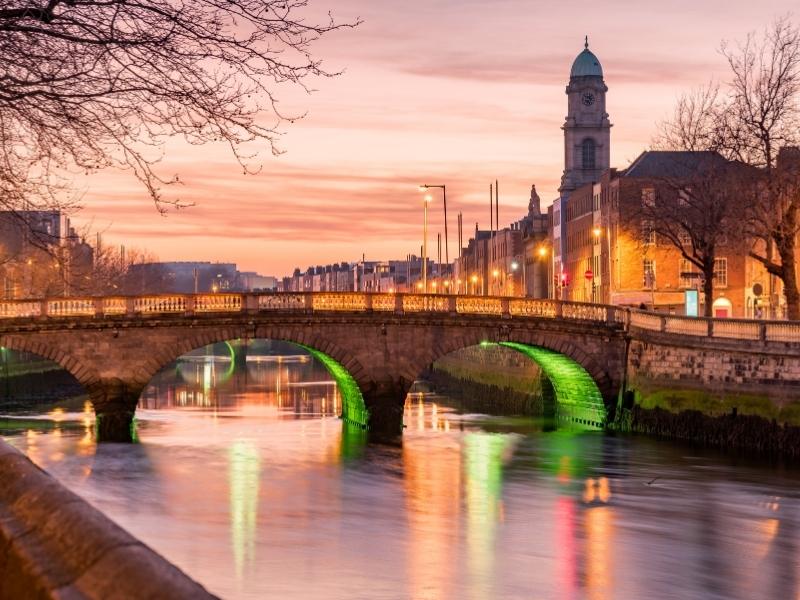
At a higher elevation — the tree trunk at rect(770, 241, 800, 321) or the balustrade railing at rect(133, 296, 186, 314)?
the tree trunk at rect(770, 241, 800, 321)

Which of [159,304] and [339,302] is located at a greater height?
[339,302]

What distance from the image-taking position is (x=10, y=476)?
7.07 meters

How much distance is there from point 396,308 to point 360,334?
176 cm

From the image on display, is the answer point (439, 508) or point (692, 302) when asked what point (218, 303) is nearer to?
point (439, 508)

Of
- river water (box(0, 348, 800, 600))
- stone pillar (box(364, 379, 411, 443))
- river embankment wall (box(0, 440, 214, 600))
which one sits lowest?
river water (box(0, 348, 800, 600))

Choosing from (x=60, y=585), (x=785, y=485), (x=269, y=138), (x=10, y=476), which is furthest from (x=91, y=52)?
(x=785, y=485)

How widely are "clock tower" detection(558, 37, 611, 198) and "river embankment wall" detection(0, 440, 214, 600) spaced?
123641mm

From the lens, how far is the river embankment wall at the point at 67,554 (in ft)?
16.2

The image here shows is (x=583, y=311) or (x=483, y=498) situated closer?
(x=483, y=498)

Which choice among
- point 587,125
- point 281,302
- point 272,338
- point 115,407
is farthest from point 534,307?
point 587,125

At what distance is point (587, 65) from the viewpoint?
129125 millimetres

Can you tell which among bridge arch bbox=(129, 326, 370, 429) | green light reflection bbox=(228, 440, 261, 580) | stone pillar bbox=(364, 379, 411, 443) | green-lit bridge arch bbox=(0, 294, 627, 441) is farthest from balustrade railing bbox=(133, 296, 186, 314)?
stone pillar bbox=(364, 379, 411, 443)

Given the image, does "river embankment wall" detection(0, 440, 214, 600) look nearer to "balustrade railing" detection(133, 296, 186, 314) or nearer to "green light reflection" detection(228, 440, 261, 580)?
"green light reflection" detection(228, 440, 261, 580)

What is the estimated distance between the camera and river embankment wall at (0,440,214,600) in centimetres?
494
